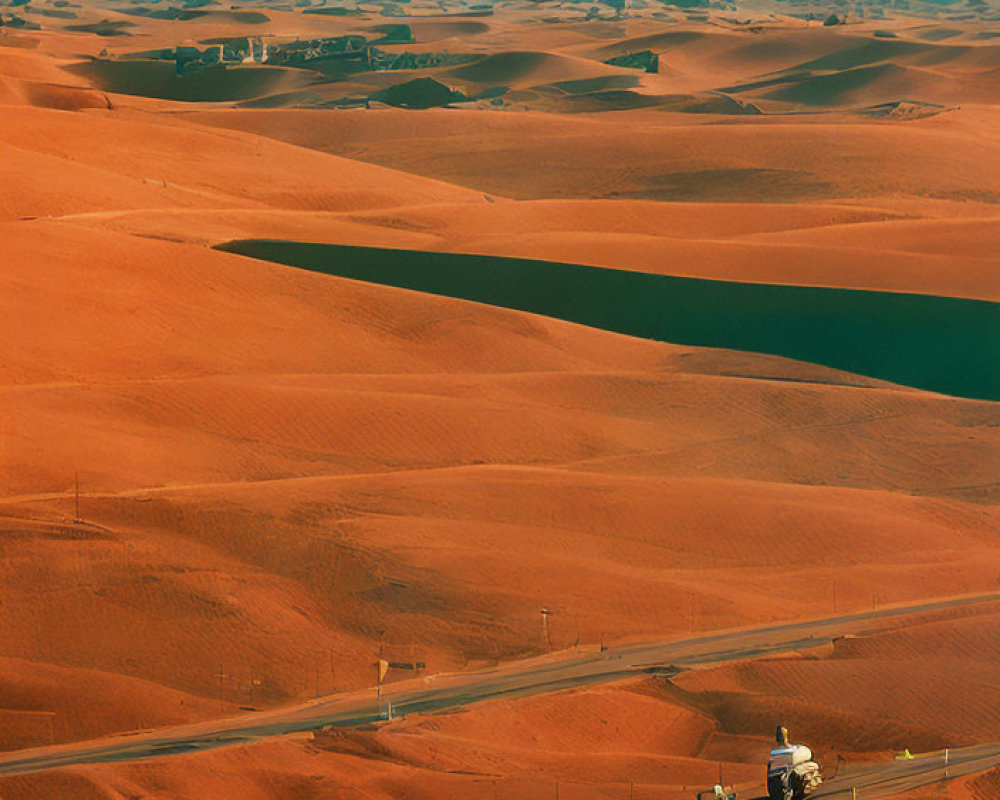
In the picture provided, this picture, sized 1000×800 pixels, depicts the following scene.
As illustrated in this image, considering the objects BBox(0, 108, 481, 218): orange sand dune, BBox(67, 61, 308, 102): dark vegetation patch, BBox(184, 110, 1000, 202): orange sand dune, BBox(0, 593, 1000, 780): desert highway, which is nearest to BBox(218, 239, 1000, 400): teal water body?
BBox(0, 108, 481, 218): orange sand dune

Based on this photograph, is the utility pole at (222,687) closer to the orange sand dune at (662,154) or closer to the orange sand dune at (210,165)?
the orange sand dune at (210,165)

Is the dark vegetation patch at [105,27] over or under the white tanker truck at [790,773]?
under

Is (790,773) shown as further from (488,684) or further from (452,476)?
(452,476)

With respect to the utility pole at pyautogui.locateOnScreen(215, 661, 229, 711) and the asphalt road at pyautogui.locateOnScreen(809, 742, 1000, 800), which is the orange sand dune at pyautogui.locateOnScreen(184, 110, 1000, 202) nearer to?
the utility pole at pyautogui.locateOnScreen(215, 661, 229, 711)

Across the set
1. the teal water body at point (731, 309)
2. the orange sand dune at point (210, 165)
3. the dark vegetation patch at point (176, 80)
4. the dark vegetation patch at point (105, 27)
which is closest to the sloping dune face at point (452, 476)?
the orange sand dune at point (210, 165)

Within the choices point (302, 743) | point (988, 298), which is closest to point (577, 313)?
point (988, 298)

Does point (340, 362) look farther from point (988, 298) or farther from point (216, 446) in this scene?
point (988, 298)
